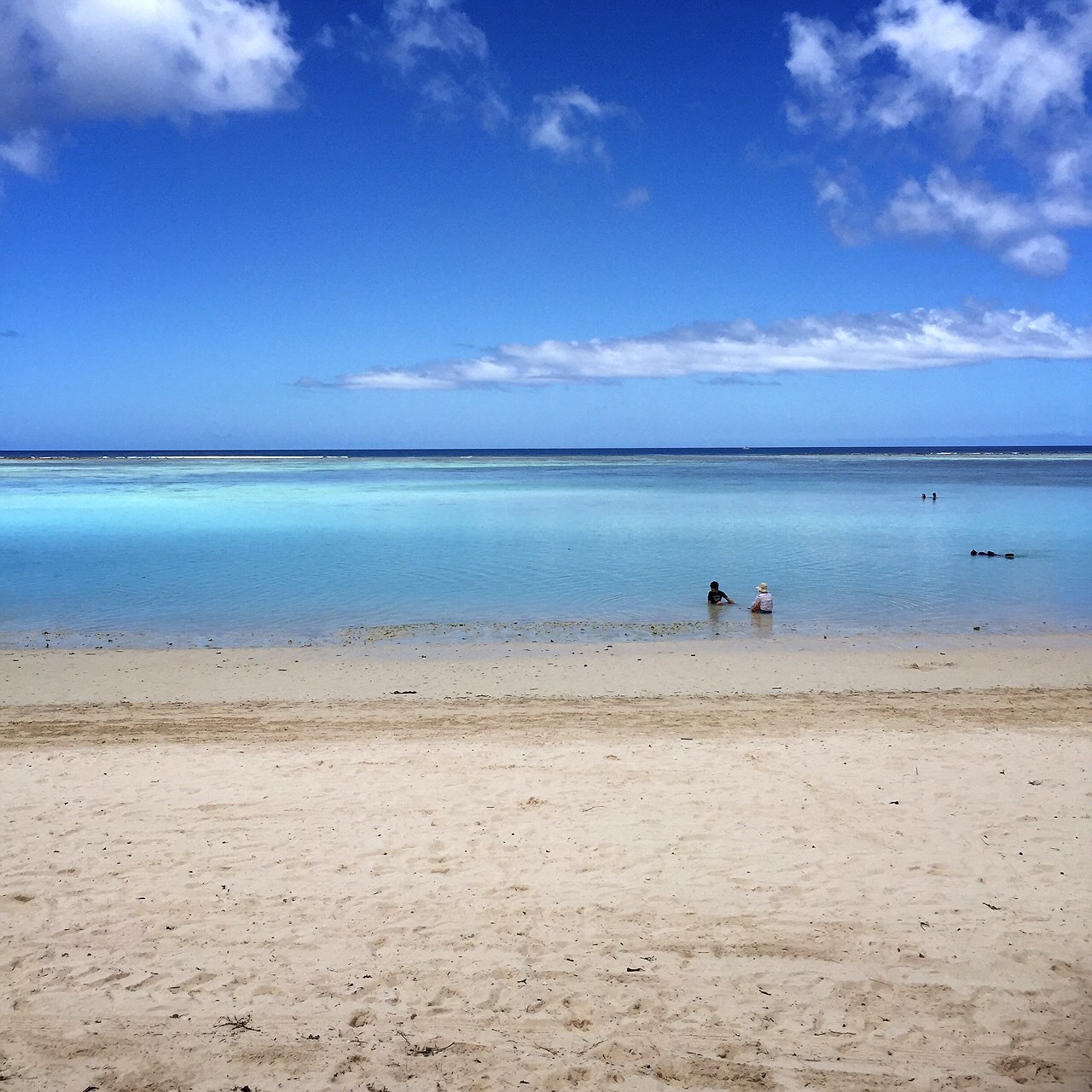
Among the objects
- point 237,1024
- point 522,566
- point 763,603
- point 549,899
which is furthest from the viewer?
point 522,566

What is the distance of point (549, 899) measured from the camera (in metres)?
6.32

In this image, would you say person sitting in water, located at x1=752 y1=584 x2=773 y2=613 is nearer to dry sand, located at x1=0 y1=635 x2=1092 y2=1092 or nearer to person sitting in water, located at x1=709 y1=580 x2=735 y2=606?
person sitting in water, located at x1=709 y1=580 x2=735 y2=606

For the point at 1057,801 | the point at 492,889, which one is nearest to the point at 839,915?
the point at 492,889

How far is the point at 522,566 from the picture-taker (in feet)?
84.2

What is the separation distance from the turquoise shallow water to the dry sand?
694cm

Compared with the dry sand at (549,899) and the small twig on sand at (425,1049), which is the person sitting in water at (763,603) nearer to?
the dry sand at (549,899)

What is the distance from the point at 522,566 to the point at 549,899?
63.8 ft

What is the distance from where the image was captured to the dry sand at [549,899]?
Answer: 477 centimetres

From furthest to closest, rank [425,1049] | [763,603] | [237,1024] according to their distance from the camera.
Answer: [763,603] < [237,1024] < [425,1049]

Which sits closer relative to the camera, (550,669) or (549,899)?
(549,899)

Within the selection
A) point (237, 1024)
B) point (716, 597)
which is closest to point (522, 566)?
point (716, 597)

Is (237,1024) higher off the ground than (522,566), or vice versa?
(522,566)

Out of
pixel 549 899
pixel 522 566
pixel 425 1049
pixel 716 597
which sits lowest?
pixel 425 1049

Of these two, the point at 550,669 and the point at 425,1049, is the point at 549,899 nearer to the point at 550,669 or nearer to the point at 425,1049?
the point at 425,1049
